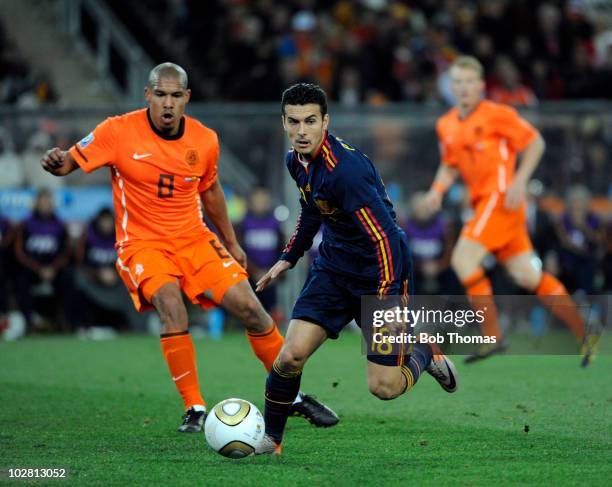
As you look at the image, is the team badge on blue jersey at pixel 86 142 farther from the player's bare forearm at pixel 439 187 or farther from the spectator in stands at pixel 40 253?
the spectator in stands at pixel 40 253

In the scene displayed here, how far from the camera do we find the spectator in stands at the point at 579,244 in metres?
14.3

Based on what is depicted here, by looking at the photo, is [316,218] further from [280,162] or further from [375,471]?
[280,162]

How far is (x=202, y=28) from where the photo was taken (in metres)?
18.7

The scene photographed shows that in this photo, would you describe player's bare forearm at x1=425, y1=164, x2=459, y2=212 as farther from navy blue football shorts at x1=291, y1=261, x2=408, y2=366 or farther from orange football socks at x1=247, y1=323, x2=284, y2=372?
navy blue football shorts at x1=291, y1=261, x2=408, y2=366

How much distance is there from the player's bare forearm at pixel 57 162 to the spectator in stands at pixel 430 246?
7.75 m

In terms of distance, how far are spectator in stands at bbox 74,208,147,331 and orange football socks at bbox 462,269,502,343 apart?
18.8 feet

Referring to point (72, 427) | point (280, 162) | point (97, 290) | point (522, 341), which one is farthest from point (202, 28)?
point (72, 427)

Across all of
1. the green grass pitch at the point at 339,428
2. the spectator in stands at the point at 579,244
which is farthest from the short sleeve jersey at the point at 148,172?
the spectator in stands at the point at 579,244

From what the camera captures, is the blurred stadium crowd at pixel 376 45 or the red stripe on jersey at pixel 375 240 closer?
the red stripe on jersey at pixel 375 240

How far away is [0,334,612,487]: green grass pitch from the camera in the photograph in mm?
5676

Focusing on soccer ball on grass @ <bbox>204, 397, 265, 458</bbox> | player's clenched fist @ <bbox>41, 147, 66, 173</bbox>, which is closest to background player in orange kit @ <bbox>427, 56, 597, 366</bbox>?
player's clenched fist @ <bbox>41, 147, 66, 173</bbox>

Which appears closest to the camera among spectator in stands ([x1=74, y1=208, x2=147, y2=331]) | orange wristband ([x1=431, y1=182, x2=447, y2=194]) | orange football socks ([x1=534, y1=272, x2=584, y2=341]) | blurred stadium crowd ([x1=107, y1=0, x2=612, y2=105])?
orange wristband ([x1=431, y1=182, x2=447, y2=194])

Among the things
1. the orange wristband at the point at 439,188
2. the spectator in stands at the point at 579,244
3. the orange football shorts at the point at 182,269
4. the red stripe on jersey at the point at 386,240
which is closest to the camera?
the red stripe on jersey at the point at 386,240

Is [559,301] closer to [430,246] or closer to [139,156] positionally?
[430,246]
